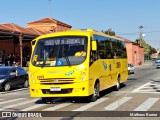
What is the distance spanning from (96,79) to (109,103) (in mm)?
1435

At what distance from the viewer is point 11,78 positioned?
2323 cm

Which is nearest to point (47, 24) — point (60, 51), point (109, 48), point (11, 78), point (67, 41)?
point (11, 78)

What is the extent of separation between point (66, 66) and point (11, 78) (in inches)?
402

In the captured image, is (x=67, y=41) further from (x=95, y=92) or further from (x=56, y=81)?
(x=95, y=92)

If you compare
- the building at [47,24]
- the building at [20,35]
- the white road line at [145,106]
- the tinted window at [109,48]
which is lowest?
the white road line at [145,106]

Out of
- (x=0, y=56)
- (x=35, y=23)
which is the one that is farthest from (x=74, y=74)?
(x=35, y=23)

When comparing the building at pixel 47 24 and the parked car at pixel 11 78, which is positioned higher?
the building at pixel 47 24

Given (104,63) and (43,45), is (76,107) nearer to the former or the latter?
(43,45)

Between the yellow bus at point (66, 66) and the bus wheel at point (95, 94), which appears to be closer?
the yellow bus at point (66, 66)

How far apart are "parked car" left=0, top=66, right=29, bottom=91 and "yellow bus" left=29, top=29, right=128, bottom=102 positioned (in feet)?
26.2

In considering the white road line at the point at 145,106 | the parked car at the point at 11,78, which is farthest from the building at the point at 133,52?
the white road line at the point at 145,106

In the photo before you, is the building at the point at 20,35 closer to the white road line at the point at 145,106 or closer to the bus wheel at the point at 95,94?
the bus wheel at the point at 95,94

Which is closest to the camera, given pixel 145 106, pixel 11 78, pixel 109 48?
pixel 145 106

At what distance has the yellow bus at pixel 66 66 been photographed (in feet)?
44.7
